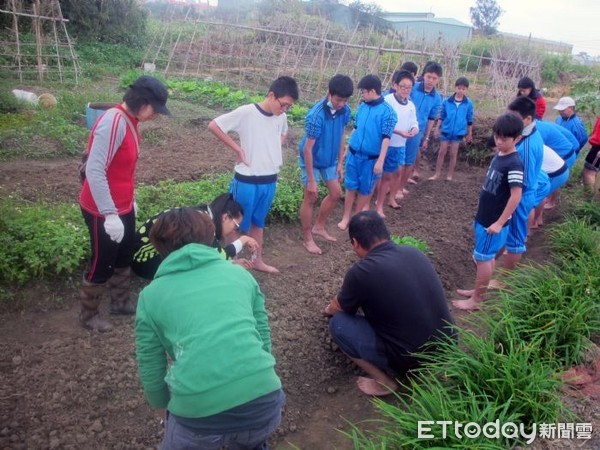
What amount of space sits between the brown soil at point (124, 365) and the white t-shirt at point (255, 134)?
107 cm

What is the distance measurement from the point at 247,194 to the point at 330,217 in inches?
90.4

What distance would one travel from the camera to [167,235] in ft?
6.32

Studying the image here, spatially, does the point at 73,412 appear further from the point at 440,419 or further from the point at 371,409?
the point at 440,419

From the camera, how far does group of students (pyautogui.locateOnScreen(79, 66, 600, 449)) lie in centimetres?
178

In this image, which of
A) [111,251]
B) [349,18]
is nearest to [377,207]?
[111,251]

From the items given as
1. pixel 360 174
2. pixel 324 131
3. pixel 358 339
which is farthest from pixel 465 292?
pixel 324 131

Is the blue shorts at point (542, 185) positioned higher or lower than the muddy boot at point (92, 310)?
higher

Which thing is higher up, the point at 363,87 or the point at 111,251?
the point at 363,87

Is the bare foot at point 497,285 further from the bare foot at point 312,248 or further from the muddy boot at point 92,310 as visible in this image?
the muddy boot at point 92,310

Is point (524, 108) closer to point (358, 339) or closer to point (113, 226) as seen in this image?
point (358, 339)

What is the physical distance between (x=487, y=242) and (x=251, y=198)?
201 cm

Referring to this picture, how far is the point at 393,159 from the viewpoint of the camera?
5.97 meters

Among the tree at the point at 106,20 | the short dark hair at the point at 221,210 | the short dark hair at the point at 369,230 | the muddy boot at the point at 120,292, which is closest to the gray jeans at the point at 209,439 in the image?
the short dark hair at the point at 369,230

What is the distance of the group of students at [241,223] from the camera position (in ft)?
5.82
